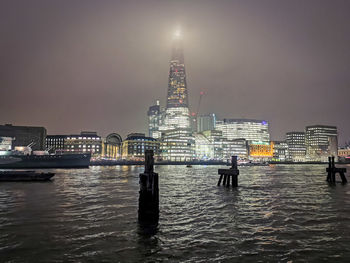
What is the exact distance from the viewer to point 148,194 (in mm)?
18312

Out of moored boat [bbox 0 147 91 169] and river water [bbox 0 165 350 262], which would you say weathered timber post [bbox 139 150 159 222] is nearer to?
river water [bbox 0 165 350 262]

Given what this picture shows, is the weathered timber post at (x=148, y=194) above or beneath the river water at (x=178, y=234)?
above

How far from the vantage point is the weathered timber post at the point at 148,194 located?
18062mm

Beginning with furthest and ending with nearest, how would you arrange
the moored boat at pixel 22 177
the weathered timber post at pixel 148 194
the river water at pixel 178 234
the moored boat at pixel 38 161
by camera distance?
the moored boat at pixel 38 161, the moored boat at pixel 22 177, the weathered timber post at pixel 148 194, the river water at pixel 178 234

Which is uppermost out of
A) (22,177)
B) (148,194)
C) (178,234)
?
(148,194)

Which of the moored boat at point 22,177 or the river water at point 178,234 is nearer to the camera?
the river water at point 178,234

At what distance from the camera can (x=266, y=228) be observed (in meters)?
17.6

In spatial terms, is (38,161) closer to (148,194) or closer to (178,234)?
(148,194)

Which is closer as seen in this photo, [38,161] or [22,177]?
[22,177]

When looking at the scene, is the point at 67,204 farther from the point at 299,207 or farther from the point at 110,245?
the point at 299,207

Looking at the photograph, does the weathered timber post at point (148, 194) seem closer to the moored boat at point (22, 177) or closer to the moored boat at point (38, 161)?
the moored boat at point (22, 177)

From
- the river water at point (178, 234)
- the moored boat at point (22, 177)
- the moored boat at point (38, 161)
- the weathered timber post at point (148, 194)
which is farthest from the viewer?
the moored boat at point (38, 161)

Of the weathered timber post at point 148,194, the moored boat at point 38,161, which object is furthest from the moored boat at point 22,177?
the moored boat at point 38,161

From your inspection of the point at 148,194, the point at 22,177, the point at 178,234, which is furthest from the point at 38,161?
the point at 178,234
